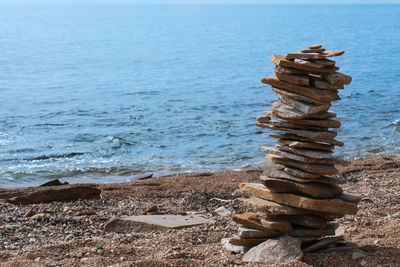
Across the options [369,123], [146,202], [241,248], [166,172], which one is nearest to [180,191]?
[146,202]

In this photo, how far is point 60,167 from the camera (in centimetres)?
1669

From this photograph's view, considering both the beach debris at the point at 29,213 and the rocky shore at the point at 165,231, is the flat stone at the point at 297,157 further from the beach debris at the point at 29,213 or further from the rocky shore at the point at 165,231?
the beach debris at the point at 29,213

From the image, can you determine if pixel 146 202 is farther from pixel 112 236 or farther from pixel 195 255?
pixel 195 255

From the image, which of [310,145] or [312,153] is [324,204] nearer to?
[312,153]

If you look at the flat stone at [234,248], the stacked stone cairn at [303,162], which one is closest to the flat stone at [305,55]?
the stacked stone cairn at [303,162]

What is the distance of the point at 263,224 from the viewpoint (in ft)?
23.7

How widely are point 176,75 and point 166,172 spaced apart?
74.0 feet

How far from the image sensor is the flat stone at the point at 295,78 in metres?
6.95

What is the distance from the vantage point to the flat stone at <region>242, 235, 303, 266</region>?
6871 mm

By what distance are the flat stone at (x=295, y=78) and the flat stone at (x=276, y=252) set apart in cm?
202

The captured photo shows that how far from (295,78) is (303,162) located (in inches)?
43.3

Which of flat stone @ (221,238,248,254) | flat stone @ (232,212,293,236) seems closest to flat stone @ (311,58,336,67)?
flat stone @ (232,212,293,236)

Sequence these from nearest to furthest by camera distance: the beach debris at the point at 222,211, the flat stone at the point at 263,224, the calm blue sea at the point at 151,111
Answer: the flat stone at the point at 263,224 → the beach debris at the point at 222,211 → the calm blue sea at the point at 151,111

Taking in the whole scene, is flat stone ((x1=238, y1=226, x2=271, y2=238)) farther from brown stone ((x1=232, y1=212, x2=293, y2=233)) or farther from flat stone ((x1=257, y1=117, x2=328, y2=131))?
flat stone ((x1=257, y1=117, x2=328, y2=131))
